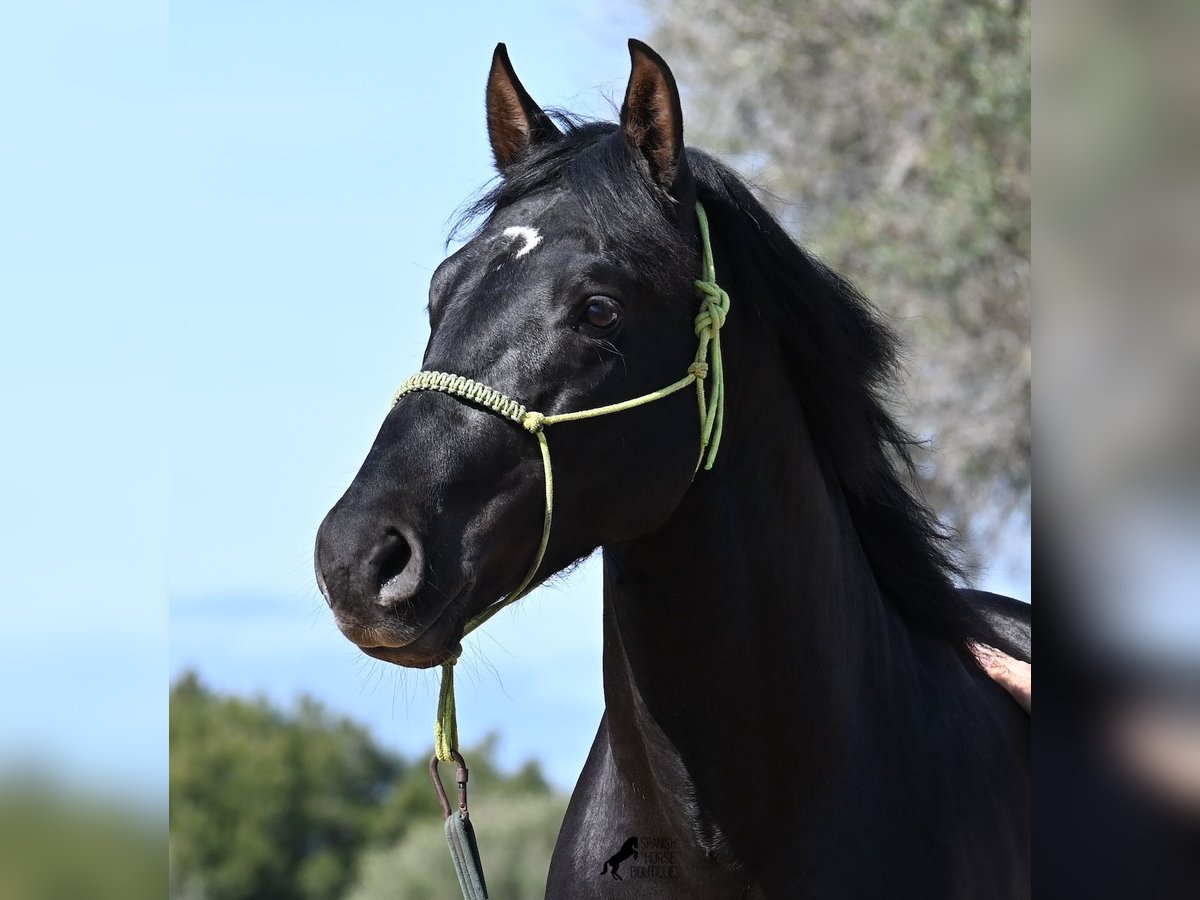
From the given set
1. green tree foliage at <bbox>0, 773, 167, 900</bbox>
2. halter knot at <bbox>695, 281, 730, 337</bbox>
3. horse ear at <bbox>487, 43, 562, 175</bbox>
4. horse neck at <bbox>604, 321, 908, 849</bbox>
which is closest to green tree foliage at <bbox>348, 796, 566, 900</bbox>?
horse neck at <bbox>604, 321, 908, 849</bbox>

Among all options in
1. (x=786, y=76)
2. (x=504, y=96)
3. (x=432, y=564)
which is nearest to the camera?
(x=432, y=564)

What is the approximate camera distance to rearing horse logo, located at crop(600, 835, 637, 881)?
283 cm

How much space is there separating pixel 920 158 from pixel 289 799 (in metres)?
8.25

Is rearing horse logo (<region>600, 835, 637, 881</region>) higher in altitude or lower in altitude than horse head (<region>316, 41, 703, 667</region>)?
lower

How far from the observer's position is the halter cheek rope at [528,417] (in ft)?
7.95

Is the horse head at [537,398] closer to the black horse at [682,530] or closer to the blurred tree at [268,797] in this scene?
the black horse at [682,530]

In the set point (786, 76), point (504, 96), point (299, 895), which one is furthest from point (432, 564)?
point (786, 76)

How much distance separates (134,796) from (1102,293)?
108 cm

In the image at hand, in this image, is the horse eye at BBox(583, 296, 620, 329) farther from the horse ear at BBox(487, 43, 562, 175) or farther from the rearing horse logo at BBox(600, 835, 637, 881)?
the rearing horse logo at BBox(600, 835, 637, 881)

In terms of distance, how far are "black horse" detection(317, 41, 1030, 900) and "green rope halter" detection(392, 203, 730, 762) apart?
2 cm

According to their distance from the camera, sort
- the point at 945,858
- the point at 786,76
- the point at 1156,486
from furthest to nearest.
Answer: the point at 786,76 → the point at 945,858 → the point at 1156,486

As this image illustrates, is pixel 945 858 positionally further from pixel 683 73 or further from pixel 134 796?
pixel 683 73

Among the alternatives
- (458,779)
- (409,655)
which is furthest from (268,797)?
(409,655)

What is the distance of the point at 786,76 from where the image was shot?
45.1 feet
